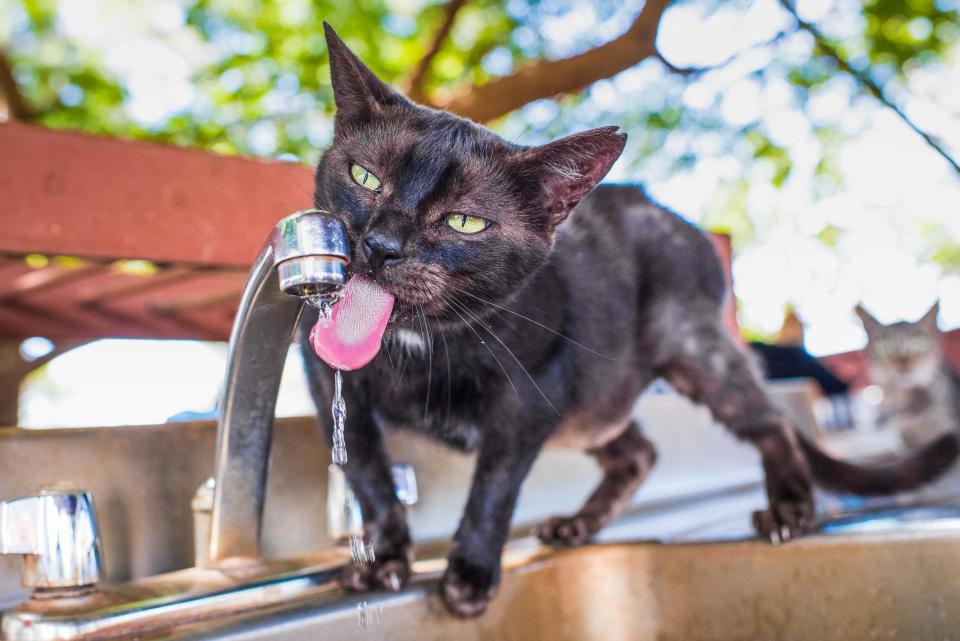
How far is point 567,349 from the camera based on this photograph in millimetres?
1276

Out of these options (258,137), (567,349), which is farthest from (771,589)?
(258,137)

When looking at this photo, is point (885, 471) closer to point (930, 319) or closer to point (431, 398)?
point (431, 398)

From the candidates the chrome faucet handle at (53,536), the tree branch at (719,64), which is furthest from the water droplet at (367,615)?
the tree branch at (719,64)

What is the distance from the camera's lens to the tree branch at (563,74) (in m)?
2.46

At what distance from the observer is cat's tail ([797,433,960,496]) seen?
154 centimetres

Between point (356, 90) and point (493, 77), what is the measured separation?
2.19 m

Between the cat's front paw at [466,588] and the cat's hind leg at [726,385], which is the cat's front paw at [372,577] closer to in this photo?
the cat's front paw at [466,588]

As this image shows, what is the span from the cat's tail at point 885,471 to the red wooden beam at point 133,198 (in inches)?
42.5

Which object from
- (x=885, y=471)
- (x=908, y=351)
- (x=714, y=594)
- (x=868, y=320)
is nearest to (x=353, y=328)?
(x=714, y=594)

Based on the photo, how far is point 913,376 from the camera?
419 cm

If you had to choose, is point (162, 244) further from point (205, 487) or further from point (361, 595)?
point (361, 595)

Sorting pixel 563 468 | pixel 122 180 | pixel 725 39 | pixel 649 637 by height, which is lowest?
pixel 649 637

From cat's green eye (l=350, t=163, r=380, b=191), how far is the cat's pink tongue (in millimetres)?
183

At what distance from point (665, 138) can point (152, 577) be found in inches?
129
